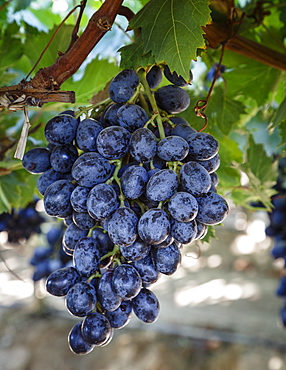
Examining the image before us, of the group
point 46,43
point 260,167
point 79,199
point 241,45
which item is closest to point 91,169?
point 79,199

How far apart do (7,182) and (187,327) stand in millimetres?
3042

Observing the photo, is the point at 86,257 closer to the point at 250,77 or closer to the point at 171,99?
the point at 171,99

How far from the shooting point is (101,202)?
531mm

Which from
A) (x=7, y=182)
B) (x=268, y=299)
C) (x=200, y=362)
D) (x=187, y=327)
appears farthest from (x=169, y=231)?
(x=268, y=299)

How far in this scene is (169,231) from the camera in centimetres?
53

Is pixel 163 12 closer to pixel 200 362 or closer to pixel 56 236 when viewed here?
pixel 56 236

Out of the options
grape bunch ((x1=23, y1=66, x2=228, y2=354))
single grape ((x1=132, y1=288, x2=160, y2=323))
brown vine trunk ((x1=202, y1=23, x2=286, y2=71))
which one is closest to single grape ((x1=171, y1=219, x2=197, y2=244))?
grape bunch ((x1=23, y1=66, x2=228, y2=354))

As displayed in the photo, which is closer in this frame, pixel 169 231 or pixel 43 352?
pixel 169 231

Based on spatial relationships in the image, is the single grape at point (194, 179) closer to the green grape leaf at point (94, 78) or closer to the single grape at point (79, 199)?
the single grape at point (79, 199)

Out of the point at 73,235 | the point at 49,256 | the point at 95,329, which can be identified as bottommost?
the point at 49,256

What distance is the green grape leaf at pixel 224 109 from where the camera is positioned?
1040mm

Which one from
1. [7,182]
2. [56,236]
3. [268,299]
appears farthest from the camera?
[268,299]

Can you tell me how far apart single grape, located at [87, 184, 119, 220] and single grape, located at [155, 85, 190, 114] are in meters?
0.17

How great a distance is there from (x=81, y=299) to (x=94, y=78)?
666mm
